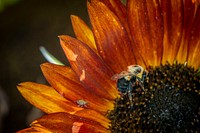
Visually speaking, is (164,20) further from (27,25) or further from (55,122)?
(27,25)

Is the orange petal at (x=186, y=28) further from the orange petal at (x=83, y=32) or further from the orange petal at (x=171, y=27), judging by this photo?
the orange petal at (x=83, y=32)

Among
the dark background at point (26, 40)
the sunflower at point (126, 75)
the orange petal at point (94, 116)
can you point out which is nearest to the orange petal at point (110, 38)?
the sunflower at point (126, 75)

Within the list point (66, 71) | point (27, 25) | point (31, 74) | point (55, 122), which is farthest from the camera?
point (27, 25)

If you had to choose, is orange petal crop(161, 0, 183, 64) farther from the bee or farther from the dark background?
the dark background

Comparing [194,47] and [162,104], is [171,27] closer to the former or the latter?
[194,47]

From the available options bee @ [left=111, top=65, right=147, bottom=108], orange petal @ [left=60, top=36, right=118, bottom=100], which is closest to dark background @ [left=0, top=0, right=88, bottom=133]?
orange petal @ [left=60, top=36, right=118, bottom=100]

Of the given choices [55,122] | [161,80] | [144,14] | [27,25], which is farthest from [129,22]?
[27,25]
